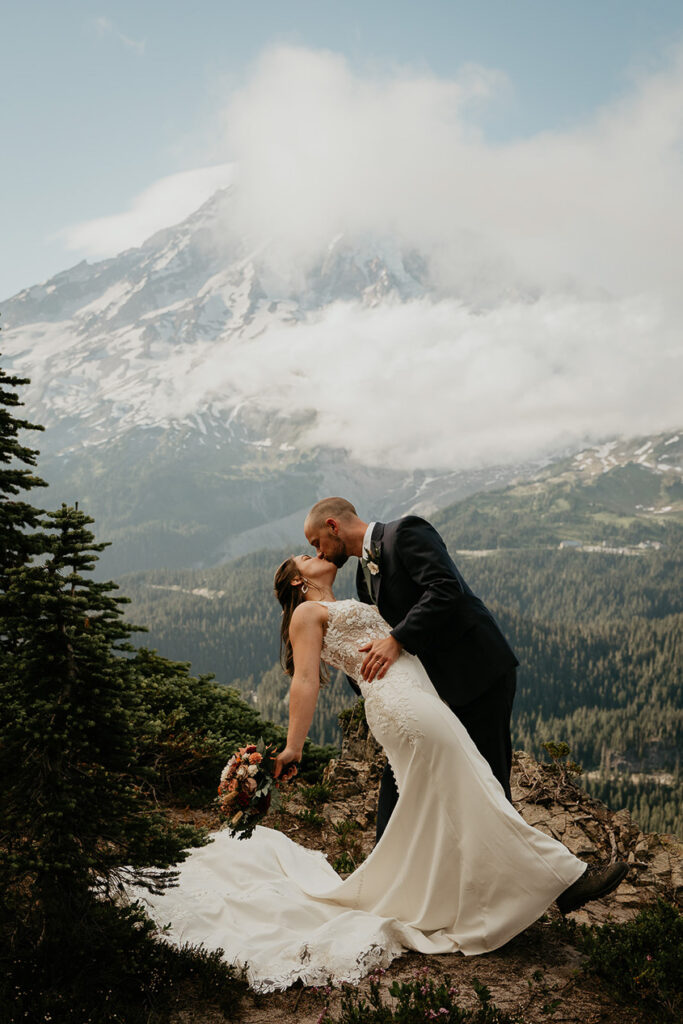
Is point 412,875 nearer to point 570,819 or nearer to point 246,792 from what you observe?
point 246,792

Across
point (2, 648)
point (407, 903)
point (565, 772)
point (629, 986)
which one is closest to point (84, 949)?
point (2, 648)

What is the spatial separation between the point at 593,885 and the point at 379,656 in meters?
2.61

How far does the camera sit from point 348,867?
8.66 meters

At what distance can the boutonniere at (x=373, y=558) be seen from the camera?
6.19m

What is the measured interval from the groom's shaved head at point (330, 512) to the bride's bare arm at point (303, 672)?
78cm

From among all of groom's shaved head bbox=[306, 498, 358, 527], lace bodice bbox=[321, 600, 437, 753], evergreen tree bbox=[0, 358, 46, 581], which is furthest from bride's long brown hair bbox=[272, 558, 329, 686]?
evergreen tree bbox=[0, 358, 46, 581]

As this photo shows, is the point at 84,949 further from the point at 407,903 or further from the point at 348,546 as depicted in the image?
the point at 348,546

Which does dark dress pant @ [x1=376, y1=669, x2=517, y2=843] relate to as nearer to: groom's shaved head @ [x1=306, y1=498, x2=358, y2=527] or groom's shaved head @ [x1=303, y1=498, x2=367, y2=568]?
groom's shaved head @ [x1=303, y1=498, x2=367, y2=568]

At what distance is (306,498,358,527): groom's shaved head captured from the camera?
6.13 m

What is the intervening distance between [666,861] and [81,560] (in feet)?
25.6

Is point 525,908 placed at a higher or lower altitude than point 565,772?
higher

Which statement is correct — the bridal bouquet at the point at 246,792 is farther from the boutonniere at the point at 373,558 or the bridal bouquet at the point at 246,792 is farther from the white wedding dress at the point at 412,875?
the boutonniere at the point at 373,558

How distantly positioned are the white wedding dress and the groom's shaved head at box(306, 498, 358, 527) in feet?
2.75

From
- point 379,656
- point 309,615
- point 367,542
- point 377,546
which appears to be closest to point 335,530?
point 367,542
